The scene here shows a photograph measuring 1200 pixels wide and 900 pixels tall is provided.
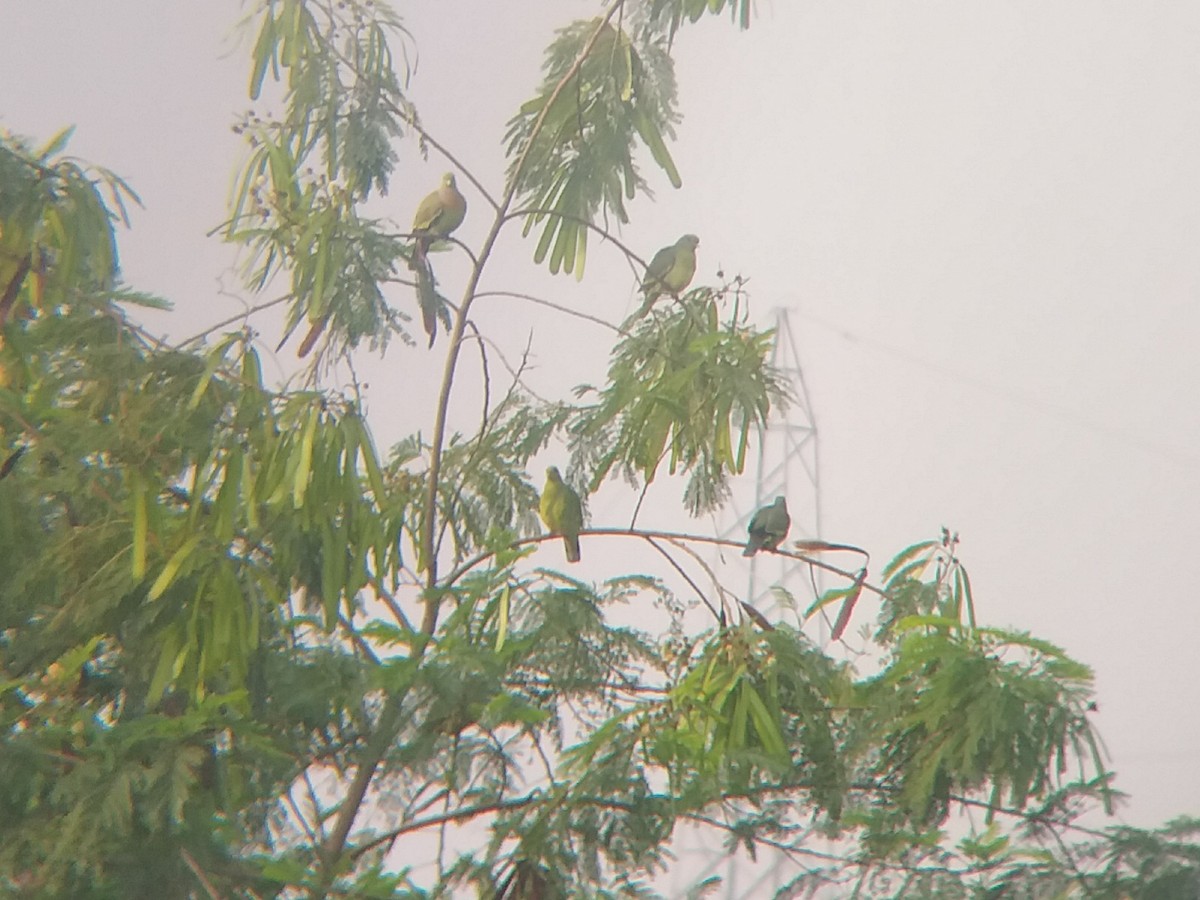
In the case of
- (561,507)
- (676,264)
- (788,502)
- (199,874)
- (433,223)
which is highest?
(788,502)

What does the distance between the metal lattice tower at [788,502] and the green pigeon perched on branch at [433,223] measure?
981 millimetres

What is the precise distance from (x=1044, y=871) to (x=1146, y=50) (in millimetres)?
1749

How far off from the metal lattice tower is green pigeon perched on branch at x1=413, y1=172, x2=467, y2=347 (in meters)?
0.98

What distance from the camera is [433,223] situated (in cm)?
205

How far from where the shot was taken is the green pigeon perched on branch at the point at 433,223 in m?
1.94

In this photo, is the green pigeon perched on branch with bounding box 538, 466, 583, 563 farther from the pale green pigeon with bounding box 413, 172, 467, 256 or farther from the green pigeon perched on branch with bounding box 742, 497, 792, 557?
the pale green pigeon with bounding box 413, 172, 467, 256

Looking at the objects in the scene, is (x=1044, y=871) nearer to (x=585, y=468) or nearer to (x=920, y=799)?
(x=920, y=799)

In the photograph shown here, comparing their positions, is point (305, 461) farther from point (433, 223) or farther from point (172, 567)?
point (433, 223)

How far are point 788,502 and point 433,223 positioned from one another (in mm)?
1205

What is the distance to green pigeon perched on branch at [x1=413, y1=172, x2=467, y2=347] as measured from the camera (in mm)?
1939

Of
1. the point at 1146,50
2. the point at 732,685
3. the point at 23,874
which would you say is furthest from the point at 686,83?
the point at 23,874

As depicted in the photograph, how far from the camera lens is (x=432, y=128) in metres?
3.33

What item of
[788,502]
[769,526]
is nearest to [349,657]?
[769,526]

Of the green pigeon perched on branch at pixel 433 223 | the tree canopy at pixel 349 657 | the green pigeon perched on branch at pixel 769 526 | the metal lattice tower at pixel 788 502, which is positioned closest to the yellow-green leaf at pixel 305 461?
the tree canopy at pixel 349 657
